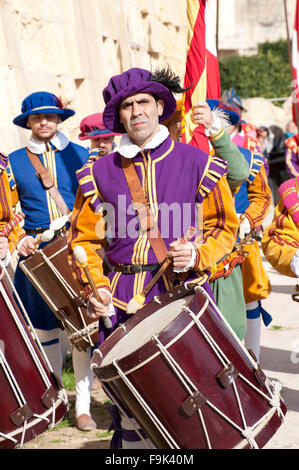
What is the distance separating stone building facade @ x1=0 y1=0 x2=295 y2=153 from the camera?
6.70m

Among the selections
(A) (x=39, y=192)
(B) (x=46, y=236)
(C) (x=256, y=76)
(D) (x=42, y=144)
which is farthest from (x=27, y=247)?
(C) (x=256, y=76)

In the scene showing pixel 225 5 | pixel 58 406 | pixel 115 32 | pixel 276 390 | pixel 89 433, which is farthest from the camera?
pixel 225 5

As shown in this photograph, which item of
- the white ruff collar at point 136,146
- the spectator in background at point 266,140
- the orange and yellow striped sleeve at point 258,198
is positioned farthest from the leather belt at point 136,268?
the spectator in background at point 266,140

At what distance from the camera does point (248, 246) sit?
5180 millimetres

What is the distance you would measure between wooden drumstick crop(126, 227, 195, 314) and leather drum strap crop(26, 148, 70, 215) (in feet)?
5.32

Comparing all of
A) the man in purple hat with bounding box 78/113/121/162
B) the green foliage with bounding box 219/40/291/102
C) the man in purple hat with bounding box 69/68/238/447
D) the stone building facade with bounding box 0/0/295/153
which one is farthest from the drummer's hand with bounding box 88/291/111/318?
the green foliage with bounding box 219/40/291/102

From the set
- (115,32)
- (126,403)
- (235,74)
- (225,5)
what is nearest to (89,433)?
(126,403)

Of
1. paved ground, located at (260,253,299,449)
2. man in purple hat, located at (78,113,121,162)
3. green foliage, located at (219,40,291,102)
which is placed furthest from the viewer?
green foliage, located at (219,40,291,102)

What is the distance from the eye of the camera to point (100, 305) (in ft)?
11.1

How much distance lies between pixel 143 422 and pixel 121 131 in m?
1.34

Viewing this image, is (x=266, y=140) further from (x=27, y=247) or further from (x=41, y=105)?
(x=27, y=247)

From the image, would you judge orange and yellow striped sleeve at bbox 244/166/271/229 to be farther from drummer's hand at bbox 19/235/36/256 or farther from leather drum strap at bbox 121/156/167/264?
leather drum strap at bbox 121/156/167/264

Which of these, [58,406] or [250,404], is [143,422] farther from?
[58,406]
